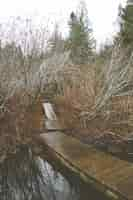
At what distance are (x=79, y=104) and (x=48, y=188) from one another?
11.2 feet

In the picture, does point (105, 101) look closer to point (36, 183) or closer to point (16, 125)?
point (16, 125)

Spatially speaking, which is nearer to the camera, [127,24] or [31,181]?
[31,181]

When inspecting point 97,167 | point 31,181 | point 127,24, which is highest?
point 127,24

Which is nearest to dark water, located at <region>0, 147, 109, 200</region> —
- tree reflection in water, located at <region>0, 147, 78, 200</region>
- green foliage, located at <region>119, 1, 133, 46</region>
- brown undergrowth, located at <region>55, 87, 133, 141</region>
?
tree reflection in water, located at <region>0, 147, 78, 200</region>

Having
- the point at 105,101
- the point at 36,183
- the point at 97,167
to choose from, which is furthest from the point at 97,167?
the point at 105,101

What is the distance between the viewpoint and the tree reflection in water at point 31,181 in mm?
3309

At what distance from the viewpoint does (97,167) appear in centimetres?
354

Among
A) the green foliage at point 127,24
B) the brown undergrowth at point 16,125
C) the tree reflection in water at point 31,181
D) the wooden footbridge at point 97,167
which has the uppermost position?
the green foliage at point 127,24

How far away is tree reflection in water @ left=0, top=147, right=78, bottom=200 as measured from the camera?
3.31 metres

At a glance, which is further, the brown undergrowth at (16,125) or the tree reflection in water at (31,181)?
the brown undergrowth at (16,125)

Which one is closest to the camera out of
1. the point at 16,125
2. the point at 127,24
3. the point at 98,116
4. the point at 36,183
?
the point at 36,183

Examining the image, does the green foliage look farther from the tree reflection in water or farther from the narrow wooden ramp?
the tree reflection in water

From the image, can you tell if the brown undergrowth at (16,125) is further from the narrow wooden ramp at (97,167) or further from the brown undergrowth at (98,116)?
the brown undergrowth at (98,116)

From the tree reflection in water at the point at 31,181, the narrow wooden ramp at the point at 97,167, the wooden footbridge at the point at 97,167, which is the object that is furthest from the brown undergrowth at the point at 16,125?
the narrow wooden ramp at the point at 97,167
